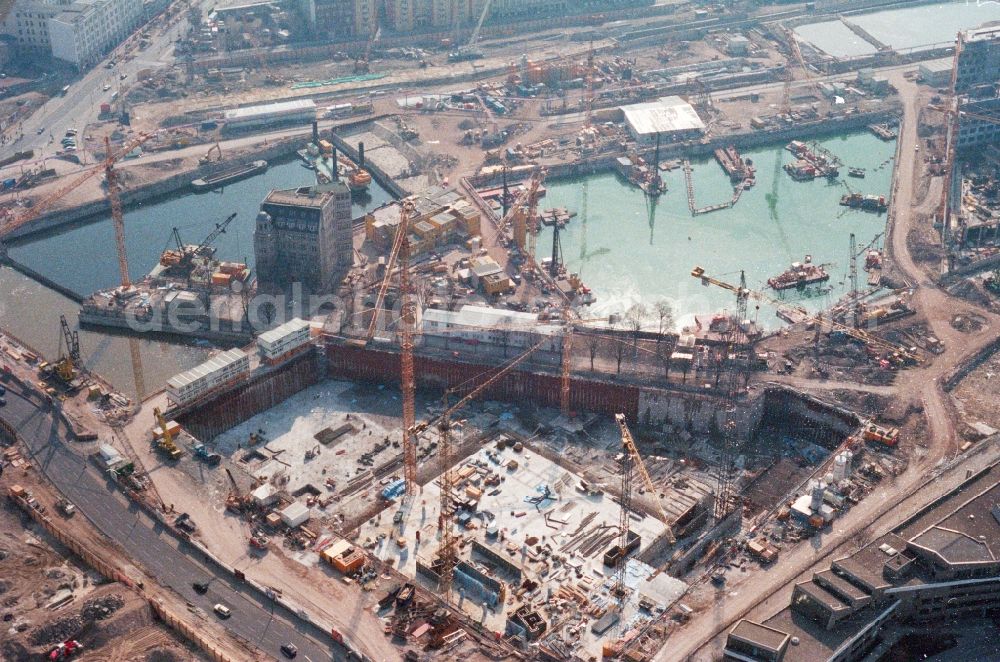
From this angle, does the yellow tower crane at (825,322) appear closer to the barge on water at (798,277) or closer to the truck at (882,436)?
the barge on water at (798,277)

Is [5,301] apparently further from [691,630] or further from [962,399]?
[962,399]

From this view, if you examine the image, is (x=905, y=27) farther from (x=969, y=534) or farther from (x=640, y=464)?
(x=969, y=534)

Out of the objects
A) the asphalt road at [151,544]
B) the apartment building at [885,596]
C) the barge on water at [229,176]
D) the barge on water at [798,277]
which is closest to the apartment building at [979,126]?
the barge on water at [798,277]

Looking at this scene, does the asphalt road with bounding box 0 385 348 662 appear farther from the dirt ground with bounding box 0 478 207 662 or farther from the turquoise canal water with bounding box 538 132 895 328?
the turquoise canal water with bounding box 538 132 895 328

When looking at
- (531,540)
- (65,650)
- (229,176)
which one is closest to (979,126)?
(229,176)

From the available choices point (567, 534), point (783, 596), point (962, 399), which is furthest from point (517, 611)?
point (962, 399)

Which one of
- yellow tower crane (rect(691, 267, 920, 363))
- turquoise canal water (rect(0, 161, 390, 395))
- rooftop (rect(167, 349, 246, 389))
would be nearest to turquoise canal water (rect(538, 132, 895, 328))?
yellow tower crane (rect(691, 267, 920, 363))
